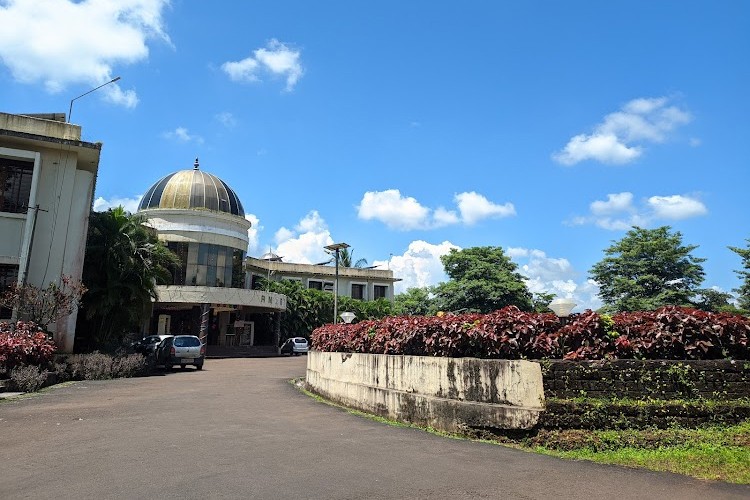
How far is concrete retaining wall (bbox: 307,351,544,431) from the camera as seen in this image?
655 cm

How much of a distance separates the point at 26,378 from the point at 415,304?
114 feet

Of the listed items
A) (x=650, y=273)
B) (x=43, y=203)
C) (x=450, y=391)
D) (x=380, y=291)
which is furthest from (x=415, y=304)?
(x=450, y=391)

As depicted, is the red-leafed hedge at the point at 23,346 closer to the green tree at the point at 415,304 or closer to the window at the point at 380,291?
the green tree at the point at 415,304

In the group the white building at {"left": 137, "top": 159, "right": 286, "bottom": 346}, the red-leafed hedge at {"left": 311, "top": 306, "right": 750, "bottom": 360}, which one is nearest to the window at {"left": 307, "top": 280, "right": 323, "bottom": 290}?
the white building at {"left": 137, "top": 159, "right": 286, "bottom": 346}

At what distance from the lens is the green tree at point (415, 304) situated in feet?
135

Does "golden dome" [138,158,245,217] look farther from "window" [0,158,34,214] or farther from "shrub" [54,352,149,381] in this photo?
"shrub" [54,352,149,381]

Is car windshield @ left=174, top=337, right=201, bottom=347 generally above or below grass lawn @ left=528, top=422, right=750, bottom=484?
above

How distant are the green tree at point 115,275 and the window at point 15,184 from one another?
311cm

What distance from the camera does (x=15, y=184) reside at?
57.1 feet

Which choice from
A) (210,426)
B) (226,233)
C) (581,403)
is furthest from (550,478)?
(226,233)

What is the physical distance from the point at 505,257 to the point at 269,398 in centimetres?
3023

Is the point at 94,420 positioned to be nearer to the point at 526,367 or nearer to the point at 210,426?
the point at 210,426

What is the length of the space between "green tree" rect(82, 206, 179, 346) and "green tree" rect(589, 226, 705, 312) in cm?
2855

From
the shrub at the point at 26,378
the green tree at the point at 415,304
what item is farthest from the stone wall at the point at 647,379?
the green tree at the point at 415,304
